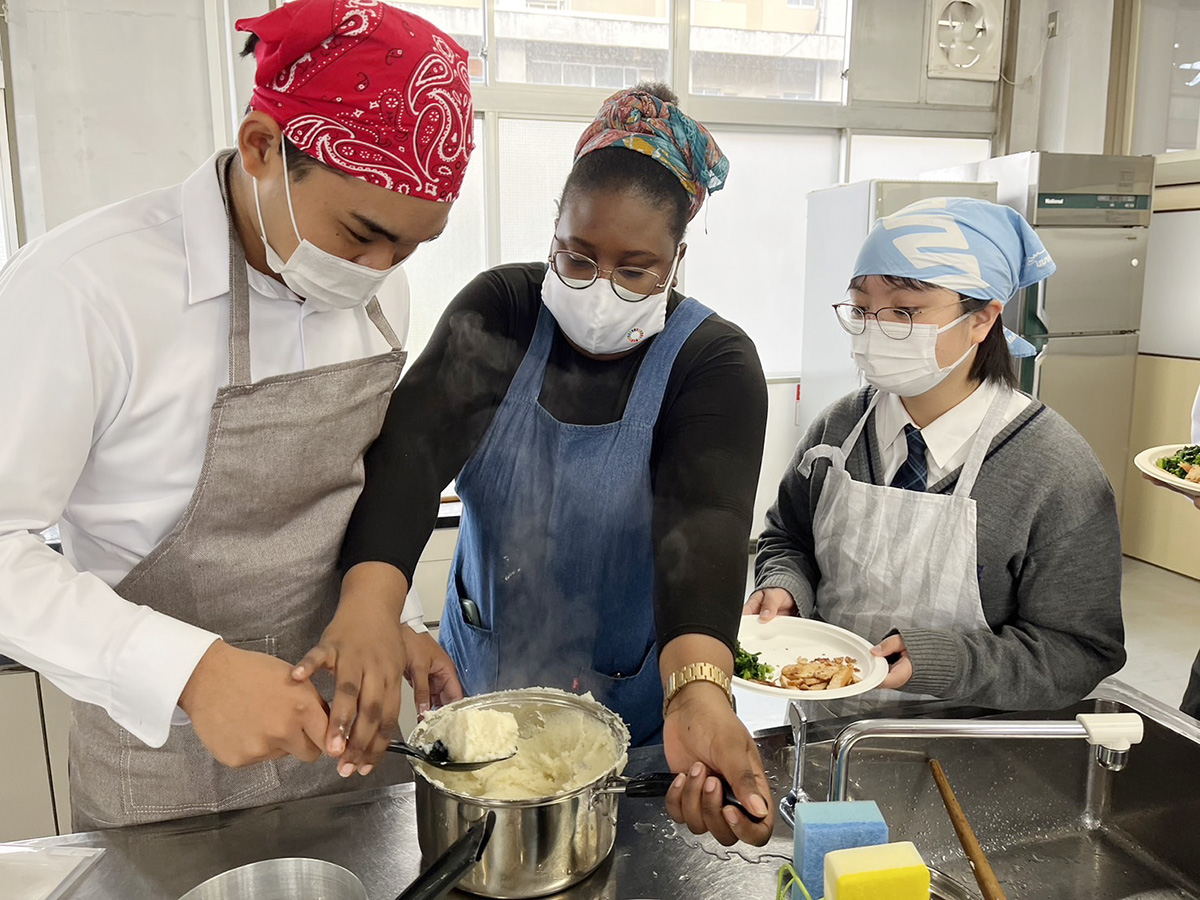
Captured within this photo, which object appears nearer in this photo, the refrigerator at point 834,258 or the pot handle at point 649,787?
the pot handle at point 649,787

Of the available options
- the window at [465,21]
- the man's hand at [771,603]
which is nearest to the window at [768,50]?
the window at [465,21]

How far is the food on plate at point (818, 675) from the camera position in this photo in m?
1.39

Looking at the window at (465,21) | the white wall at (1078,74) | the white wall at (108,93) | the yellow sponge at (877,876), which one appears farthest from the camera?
the white wall at (1078,74)

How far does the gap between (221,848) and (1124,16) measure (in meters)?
5.71

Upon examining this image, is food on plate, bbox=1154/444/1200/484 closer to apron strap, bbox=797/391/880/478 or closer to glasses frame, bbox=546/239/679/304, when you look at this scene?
apron strap, bbox=797/391/880/478

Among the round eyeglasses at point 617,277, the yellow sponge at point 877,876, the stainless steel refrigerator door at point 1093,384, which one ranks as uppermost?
the round eyeglasses at point 617,277

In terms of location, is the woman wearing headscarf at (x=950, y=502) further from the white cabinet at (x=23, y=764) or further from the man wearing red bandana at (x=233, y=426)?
the white cabinet at (x=23, y=764)

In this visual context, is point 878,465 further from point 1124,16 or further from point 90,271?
point 1124,16

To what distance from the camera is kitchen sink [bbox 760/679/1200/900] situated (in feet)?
3.94

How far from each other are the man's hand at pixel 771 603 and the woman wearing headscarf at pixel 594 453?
1.11 ft

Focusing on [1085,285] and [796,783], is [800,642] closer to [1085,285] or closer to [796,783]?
[796,783]

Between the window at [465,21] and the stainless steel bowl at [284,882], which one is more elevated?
the window at [465,21]

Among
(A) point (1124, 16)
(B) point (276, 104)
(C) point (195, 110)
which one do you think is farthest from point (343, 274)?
(A) point (1124, 16)

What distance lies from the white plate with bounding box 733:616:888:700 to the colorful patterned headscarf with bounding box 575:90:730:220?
716 mm
